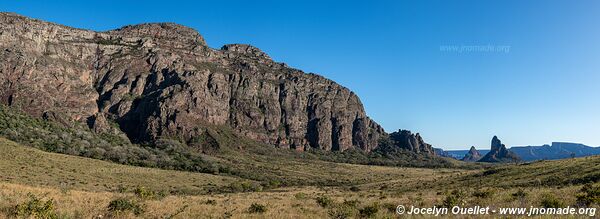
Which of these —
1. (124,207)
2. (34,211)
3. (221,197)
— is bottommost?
(221,197)

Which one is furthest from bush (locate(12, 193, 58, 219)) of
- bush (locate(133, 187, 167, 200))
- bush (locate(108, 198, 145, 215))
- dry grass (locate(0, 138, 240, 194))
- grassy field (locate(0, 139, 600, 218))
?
dry grass (locate(0, 138, 240, 194))

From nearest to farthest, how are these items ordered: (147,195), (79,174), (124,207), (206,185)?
(124,207), (147,195), (79,174), (206,185)

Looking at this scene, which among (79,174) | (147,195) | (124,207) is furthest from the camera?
(79,174)

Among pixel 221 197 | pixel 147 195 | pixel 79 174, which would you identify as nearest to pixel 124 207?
pixel 147 195

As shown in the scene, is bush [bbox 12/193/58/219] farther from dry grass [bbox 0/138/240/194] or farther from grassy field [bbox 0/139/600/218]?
dry grass [bbox 0/138/240/194]

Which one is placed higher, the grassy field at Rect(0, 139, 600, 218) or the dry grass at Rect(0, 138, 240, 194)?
the grassy field at Rect(0, 139, 600, 218)

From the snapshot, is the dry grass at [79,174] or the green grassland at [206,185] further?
the dry grass at [79,174]

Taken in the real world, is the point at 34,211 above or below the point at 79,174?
above

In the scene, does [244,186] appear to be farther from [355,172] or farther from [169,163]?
[355,172]

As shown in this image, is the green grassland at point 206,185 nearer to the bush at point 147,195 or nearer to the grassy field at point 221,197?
the grassy field at point 221,197

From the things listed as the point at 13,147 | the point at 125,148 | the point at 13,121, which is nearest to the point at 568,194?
the point at 13,147

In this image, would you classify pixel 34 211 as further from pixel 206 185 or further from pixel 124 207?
pixel 206 185

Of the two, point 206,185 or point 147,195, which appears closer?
point 147,195

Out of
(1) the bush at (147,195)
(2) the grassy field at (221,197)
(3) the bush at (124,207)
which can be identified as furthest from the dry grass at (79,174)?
(3) the bush at (124,207)
